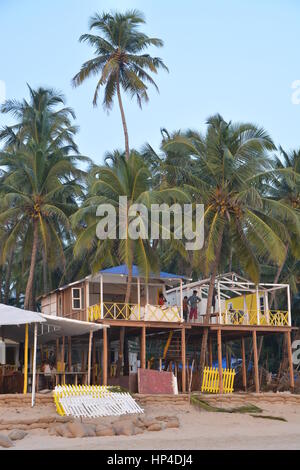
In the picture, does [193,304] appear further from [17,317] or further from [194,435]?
[194,435]

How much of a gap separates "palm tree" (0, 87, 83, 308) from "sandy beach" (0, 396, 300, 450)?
12.0 m

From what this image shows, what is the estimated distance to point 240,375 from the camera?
36312 millimetres

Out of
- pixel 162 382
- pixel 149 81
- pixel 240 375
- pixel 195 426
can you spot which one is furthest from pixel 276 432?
pixel 149 81

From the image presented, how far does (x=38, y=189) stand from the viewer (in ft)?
113

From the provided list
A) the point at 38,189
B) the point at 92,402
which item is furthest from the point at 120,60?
the point at 92,402

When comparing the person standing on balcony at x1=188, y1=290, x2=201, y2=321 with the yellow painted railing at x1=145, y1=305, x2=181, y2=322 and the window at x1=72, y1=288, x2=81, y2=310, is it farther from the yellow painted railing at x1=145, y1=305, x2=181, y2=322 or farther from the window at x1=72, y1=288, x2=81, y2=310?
the window at x1=72, y1=288, x2=81, y2=310

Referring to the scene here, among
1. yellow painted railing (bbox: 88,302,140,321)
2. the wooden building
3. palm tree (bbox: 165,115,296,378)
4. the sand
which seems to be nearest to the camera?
the sand

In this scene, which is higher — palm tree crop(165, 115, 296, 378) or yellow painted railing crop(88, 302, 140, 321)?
palm tree crop(165, 115, 296, 378)

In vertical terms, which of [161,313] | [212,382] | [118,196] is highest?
[118,196]

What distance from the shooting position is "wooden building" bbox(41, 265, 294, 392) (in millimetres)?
29750

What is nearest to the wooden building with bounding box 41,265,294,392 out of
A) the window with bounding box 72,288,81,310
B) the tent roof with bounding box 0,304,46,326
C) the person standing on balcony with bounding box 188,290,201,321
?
the window with bounding box 72,288,81,310

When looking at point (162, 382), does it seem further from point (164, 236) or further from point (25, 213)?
point (25, 213)

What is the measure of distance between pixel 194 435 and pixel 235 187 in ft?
42.9
